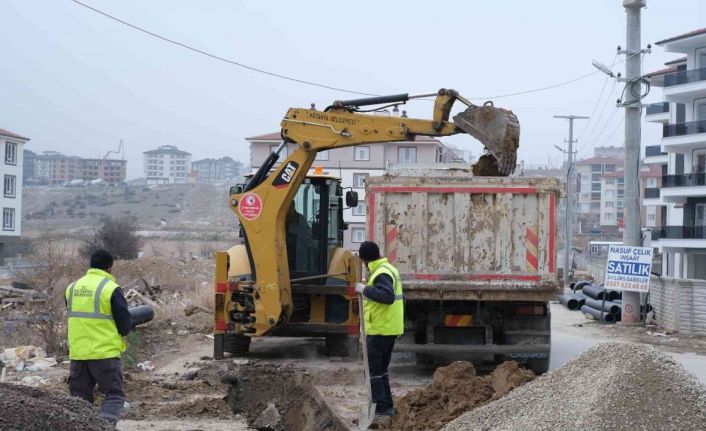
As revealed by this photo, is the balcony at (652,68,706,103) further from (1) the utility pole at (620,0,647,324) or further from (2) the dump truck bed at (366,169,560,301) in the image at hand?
(2) the dump truck bed at (366,169,560,301)

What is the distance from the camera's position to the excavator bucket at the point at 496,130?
13.0m

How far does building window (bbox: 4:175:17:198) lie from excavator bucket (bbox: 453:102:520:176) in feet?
206

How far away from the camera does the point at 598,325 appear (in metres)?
25.7

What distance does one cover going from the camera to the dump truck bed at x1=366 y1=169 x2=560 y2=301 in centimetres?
1259

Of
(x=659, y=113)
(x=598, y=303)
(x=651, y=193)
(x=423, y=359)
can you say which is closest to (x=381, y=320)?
(x=423, y=359)

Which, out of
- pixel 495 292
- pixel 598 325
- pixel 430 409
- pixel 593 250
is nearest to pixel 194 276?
pixel 598 325

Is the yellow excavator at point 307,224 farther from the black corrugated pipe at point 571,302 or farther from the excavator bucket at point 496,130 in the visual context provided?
the black corrugated pipe at point 571,302

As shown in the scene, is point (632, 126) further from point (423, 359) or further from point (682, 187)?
point (682, 187)

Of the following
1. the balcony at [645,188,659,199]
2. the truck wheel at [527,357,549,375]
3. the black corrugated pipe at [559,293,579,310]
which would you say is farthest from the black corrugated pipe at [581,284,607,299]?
the balcony at [645,188,659,199]

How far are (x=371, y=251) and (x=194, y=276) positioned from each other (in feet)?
97.4

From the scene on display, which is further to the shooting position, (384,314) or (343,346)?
(343,346)

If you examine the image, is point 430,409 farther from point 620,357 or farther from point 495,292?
point 495,292

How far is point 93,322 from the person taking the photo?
8336mm

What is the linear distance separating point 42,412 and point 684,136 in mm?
49895
